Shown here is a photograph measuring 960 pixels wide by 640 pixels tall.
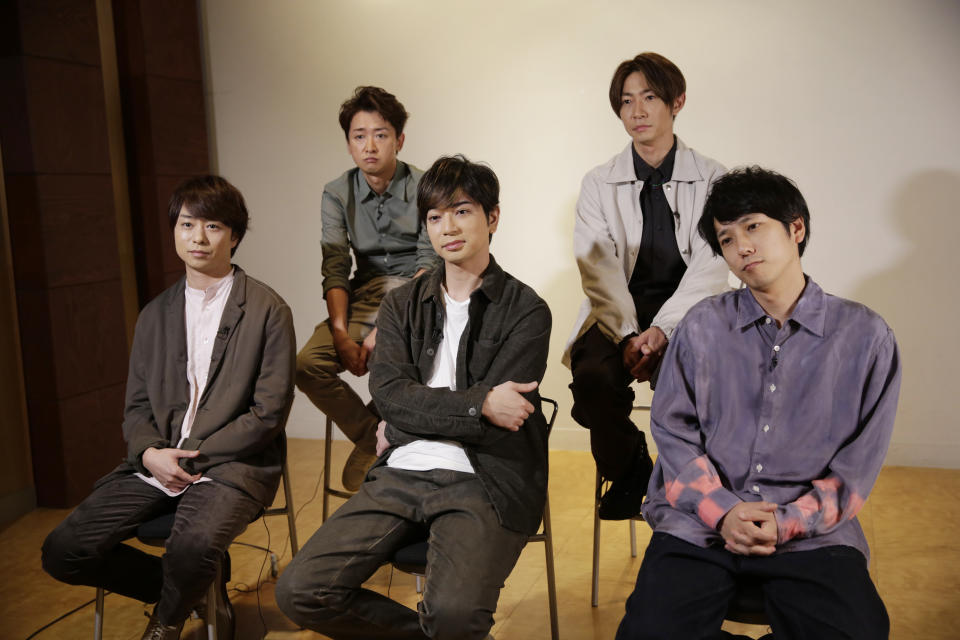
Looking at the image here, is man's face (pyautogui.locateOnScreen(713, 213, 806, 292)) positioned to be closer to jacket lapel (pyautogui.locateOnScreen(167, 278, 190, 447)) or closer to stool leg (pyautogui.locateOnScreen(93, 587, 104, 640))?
jacket lapel (pyautogui.locateOnScreen(167, 278, 190, 447))

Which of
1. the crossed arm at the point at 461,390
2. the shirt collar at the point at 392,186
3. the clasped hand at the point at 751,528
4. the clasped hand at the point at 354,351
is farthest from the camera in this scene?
the shirt collar at the point at 392,186

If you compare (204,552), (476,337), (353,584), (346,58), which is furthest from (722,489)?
(346,58)

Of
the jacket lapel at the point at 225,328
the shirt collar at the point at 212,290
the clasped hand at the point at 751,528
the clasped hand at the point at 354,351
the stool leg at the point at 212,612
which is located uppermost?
the shirt collar at the point at 212,290

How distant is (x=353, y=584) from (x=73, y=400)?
7.91ft

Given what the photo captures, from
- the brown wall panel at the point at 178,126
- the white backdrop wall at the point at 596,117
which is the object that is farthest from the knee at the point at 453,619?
the brown wall panel at the point at 178,126

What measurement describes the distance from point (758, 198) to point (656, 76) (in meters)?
1.09

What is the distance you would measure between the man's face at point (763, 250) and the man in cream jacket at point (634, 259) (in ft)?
2.40

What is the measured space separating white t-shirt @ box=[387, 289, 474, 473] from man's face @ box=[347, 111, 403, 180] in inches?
39.5

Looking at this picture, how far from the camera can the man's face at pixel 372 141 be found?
324 centimetres

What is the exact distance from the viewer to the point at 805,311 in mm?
1979

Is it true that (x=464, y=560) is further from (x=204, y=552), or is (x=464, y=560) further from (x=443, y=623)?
(x=204, y=552)

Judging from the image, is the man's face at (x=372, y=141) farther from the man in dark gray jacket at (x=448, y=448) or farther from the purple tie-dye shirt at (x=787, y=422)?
the purple tie-dye shirt at (x=787, y=422)

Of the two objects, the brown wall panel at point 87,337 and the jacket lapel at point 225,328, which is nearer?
the jacket lapel at point 225,328

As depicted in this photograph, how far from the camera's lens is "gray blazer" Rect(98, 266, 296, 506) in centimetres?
254
